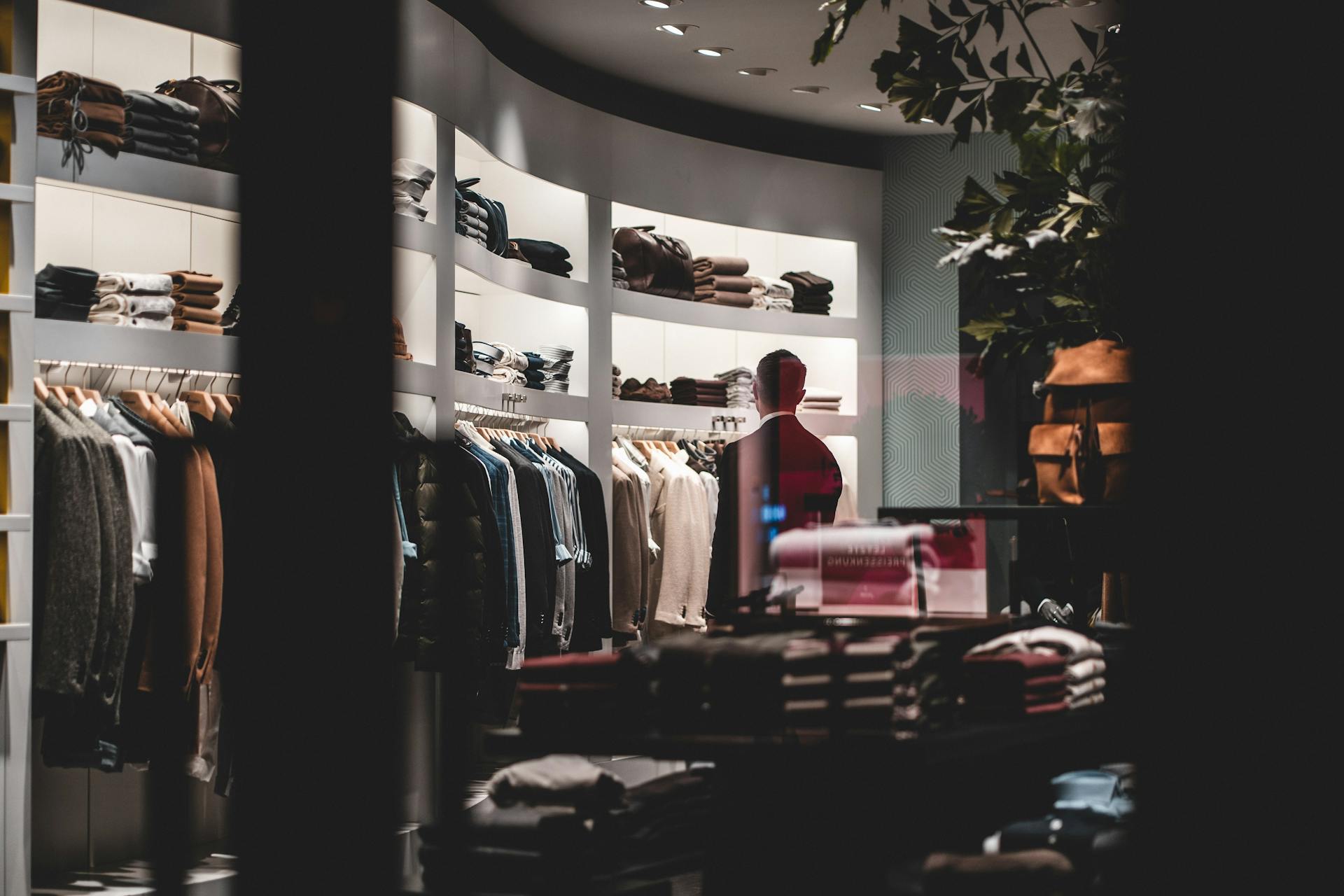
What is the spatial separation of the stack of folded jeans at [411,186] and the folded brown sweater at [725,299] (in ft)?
7.85

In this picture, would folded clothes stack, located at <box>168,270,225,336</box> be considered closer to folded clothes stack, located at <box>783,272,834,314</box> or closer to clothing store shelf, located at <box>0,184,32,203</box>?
clothing store shelf, located at <box>0,184,32,203</box>

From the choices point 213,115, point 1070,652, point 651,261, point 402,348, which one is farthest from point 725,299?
point 1070,652

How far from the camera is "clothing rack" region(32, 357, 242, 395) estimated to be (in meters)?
4.09

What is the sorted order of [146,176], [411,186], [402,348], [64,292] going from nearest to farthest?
[64,292], [146,176], [402,348], [411,186]

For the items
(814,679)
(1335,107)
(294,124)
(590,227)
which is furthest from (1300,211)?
(590,227)

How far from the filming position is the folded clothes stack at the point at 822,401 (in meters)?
7.57

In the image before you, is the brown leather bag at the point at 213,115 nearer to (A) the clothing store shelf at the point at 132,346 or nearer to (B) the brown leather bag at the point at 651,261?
(A) the clothing store shelf at the point at 132,346

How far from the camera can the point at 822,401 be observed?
7.59m

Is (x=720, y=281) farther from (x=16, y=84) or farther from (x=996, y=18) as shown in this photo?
(x=996, y=18)

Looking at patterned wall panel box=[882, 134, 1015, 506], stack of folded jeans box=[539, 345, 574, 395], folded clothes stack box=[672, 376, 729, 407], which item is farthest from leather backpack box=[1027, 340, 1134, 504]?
patterned wall panel box=[882, 134, 1015, 506]

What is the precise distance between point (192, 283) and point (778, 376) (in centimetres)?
204

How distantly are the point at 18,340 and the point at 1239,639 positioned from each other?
336 cm

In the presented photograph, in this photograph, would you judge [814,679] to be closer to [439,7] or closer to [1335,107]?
[1335,107]

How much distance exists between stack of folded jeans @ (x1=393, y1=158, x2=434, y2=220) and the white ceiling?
Result: 1187mm
